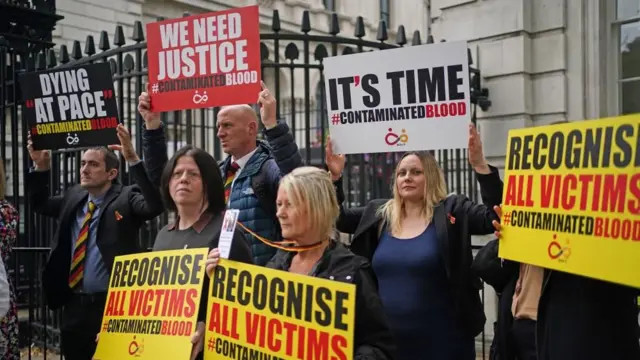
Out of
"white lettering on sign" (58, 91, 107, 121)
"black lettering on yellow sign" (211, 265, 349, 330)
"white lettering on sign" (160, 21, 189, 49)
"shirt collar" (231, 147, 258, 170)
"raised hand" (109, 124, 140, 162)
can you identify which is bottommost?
"black lettering on yellow sign" (211, 265, 349, 330)

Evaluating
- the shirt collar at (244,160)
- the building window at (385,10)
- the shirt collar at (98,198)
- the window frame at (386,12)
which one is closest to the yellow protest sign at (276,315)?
the shirt collar at (244,160)

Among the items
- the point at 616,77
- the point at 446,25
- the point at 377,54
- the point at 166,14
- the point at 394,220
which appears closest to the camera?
the point at 394,220

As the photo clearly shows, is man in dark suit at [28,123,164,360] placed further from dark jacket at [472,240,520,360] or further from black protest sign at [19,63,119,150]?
dark jacket at [472,240,520,360]

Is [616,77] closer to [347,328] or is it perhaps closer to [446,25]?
[446,25]

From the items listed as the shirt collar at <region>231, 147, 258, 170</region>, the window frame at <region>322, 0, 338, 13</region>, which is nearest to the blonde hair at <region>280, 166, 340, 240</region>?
the shirt collar at <region>231, 147, 258, 170</region>

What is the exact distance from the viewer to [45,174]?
5.14 meters

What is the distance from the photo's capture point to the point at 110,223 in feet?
14.6

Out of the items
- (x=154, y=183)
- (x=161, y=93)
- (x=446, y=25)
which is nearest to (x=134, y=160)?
(x=154, y=183)

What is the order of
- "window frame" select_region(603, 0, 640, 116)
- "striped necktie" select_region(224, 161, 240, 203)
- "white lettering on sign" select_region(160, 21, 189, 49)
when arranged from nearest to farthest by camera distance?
"striped necktie" select_region(224, 161, 240, 203)
"white lettering on sign" select_region(160, 21, 189, 49)
"window frame" select_region(603, 0, 640, 116)

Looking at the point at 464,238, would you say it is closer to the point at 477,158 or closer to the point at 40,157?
the point at 477,158

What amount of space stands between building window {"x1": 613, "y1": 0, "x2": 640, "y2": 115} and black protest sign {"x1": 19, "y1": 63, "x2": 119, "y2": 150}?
529cm

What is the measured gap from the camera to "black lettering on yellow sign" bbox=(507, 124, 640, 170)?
262 cm

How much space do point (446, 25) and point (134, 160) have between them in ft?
16.9

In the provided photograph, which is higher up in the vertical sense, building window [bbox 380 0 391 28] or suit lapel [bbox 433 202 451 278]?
building window [bbox 380 0 391 28]
